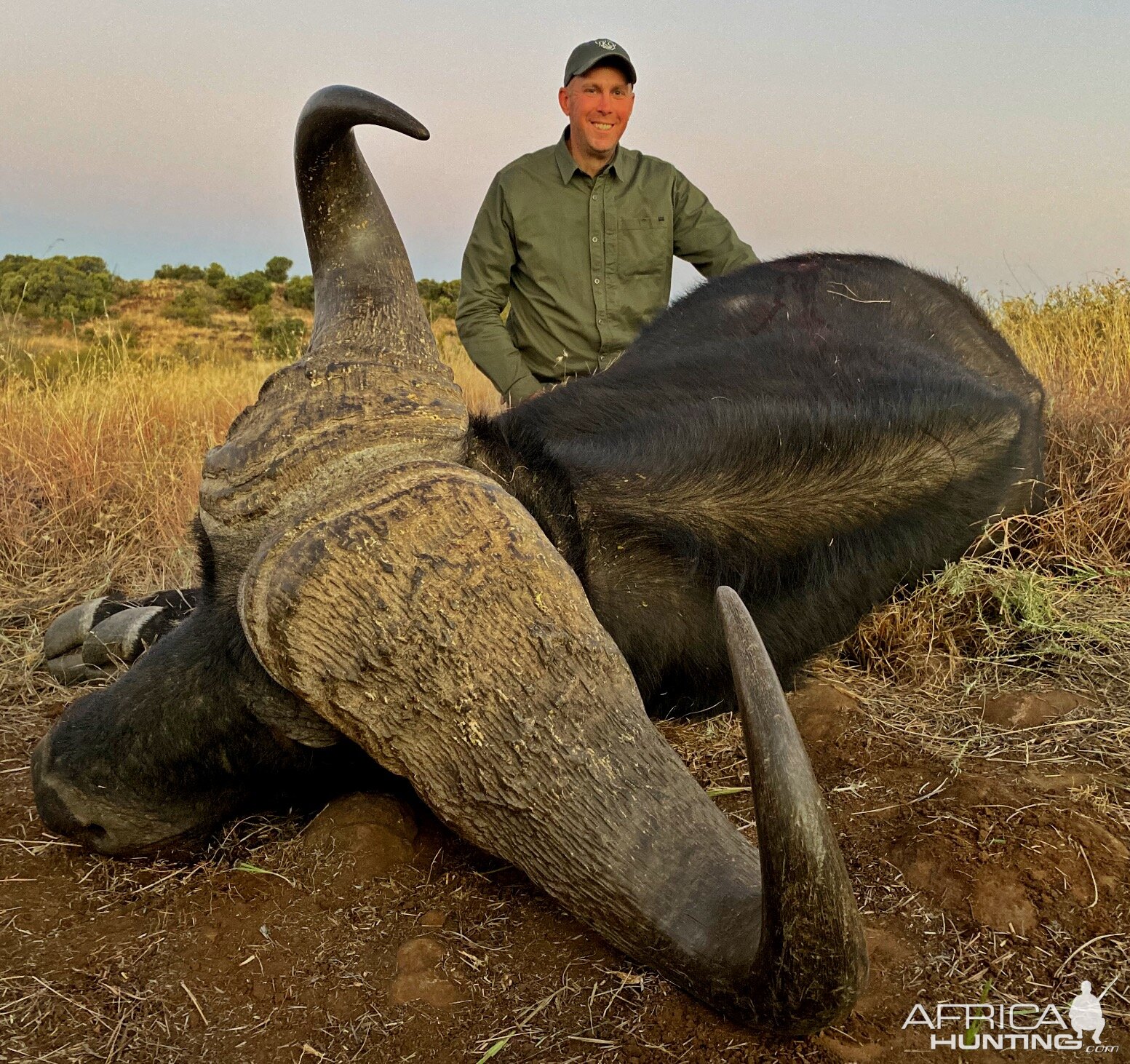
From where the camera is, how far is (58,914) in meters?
2.33

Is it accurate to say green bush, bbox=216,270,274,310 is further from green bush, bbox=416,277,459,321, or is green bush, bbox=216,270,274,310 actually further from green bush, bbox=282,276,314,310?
green bush, bbox=416,277,459,321

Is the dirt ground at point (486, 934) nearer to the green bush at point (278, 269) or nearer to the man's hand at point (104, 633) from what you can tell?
the man's hand at point (104, 633)

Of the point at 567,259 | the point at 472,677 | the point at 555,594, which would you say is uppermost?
the point at 567,259

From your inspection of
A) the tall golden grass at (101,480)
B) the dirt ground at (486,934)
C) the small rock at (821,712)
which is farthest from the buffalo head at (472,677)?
the tall golden grass at (101,480)

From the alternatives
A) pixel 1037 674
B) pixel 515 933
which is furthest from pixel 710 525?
pixel 1037 674

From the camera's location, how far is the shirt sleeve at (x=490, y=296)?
630 cm

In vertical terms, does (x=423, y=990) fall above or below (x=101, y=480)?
below

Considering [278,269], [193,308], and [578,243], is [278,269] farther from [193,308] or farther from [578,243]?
[578,243]

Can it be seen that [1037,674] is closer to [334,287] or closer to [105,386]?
[334,287]

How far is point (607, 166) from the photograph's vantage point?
21.0 feet

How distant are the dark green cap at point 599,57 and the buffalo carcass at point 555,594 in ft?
12.1

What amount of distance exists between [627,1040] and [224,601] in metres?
1.11

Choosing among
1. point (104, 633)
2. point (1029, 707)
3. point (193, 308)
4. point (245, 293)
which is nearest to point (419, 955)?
point (1029, 707)

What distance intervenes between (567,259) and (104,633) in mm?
3670
